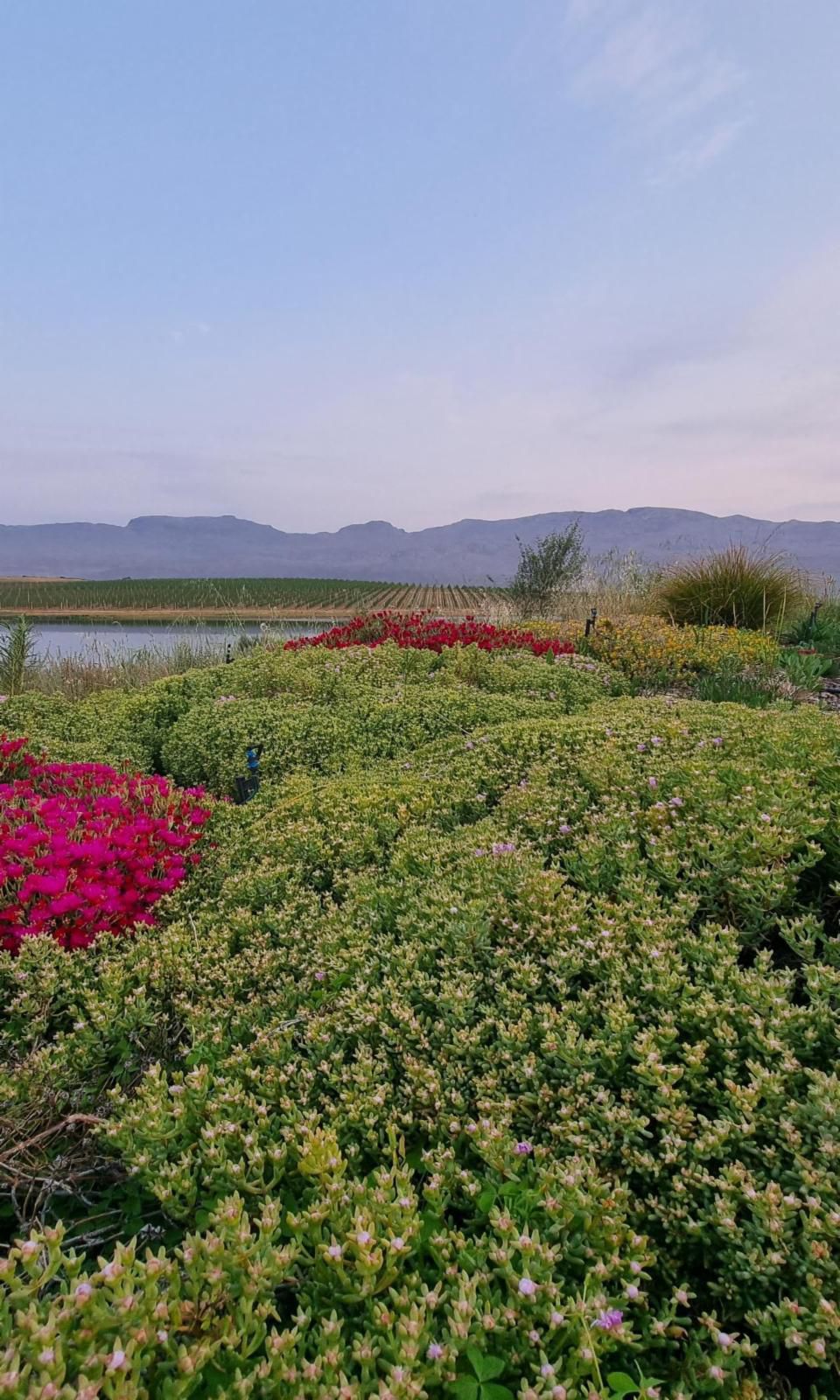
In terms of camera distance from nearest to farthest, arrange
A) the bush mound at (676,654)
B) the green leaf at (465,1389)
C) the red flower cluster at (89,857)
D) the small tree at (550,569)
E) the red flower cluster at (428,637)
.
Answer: the green leaf at (465,1389) → the red flower cluster at (89,857) → the bush mound at (676,654) → the red flower cluster at (428,637) → the small tree at (550,569)

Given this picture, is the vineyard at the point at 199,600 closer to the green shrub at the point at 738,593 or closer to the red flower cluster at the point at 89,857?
the green shrub at the point at 738,593

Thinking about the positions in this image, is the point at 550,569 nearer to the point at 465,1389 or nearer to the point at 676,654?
the point at 676,654

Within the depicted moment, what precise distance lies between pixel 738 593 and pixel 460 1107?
40.0ft

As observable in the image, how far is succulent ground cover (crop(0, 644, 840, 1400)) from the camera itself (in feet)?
4.01

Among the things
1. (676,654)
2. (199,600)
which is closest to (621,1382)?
(676,654)

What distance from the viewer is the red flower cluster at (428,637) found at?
30.0 ft

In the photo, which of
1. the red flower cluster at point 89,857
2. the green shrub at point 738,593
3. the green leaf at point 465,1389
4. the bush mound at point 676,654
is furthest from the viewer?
the green shrub at point 738,593

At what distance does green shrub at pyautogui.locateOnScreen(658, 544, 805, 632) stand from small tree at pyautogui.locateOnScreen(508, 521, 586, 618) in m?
4.11

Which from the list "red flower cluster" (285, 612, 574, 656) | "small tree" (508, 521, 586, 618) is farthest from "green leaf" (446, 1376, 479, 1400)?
"small tree" (508, 521, 586, 618)

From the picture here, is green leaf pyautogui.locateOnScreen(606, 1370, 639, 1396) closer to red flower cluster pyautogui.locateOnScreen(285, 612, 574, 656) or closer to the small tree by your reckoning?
red flower cluster pyautogui.locateOnScreen(285, 612, 574, 656)

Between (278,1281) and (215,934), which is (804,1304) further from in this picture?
(215,934)

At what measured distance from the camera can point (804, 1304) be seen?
1312 millimetres

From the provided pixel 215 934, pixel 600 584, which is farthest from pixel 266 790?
pixel 600 584

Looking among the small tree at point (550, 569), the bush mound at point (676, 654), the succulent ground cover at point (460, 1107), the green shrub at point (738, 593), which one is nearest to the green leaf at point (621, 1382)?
the succulent ground cover at point (460, 1107)
